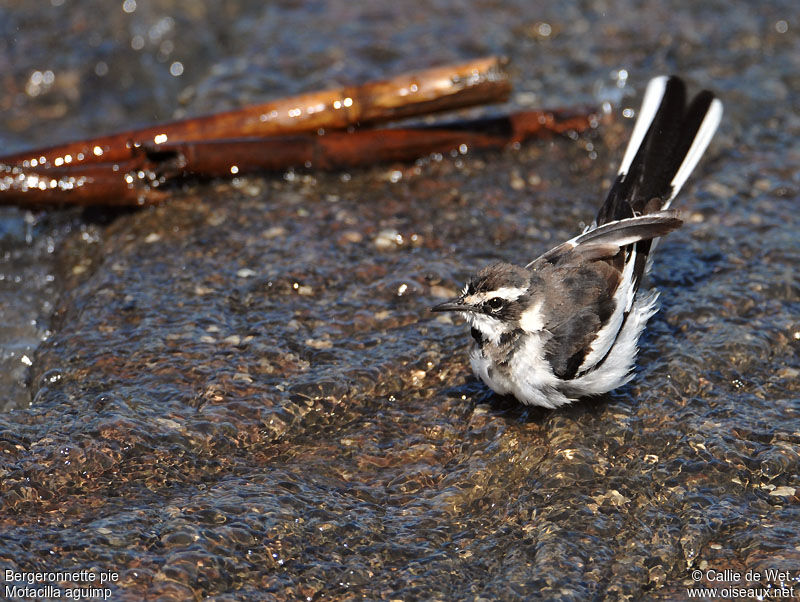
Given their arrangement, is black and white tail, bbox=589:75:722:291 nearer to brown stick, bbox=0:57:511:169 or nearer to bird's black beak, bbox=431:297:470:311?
bird's black beak, bbox=431:297:470:311

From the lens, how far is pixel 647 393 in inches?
215

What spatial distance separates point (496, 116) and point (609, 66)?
5.36 ft

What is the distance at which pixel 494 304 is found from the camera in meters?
5.35

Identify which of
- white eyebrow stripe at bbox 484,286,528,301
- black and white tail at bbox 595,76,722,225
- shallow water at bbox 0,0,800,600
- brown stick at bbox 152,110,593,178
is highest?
black and white tail at bbox 595,76,722,225

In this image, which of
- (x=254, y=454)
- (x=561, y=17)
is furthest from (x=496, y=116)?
(x=254, y=454)

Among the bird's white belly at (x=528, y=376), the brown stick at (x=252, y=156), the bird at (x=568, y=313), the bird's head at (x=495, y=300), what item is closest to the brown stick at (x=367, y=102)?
the brown stick at (x=252, y=156)

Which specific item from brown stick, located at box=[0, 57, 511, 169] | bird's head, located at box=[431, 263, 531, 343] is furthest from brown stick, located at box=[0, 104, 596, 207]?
bird's head, located at box=[431, 263, 531, 343]

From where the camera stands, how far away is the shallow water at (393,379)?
174 inches

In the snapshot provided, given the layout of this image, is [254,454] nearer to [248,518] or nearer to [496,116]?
[248,518]

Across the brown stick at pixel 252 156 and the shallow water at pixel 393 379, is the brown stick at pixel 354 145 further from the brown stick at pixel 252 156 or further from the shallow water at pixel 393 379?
the shallow water at pixel 393 379

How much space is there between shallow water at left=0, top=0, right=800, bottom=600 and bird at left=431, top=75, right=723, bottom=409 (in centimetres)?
25

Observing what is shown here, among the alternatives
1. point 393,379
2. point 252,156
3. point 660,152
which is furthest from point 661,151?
point 252,156

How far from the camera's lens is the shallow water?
4.42 m

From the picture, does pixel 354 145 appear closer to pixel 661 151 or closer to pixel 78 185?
pixel 78 185
